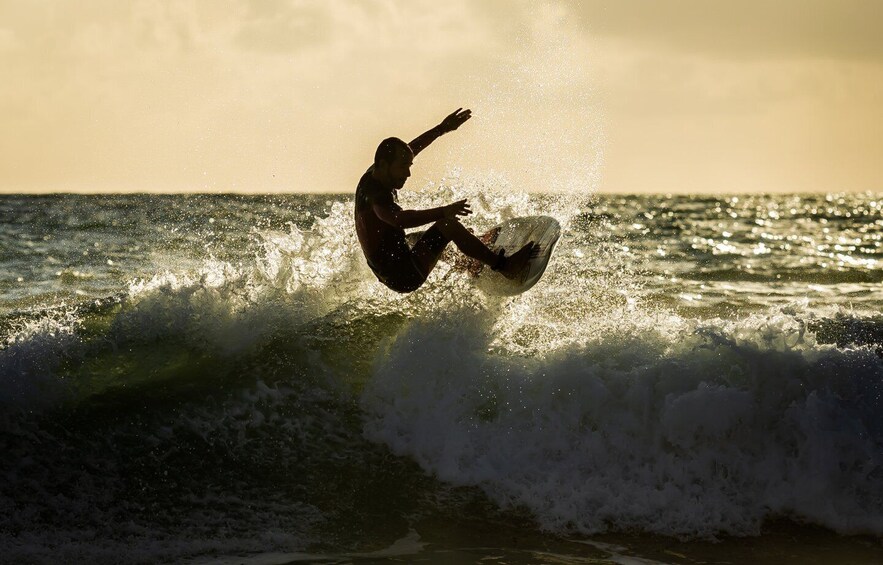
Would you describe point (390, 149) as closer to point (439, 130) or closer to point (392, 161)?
point (392, 161)

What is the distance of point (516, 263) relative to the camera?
9.30 metres

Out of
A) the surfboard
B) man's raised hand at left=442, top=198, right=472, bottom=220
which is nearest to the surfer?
the surfboard

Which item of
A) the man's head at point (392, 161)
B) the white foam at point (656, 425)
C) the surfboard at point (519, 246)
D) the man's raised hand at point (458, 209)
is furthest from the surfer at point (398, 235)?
the white foam at point (656, 425)

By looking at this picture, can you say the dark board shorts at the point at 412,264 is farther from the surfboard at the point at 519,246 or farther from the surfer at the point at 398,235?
Answer: the surfboard at the point at 519,246

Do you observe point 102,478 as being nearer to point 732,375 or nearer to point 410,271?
point 410,271

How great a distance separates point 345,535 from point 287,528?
0.43 meters

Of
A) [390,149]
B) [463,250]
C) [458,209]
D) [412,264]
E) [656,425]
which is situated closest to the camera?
[656,425]

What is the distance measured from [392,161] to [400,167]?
0.09 m

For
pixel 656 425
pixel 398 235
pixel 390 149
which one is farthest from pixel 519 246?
pixel 656 425

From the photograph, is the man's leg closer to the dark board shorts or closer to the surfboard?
the dark board shorts

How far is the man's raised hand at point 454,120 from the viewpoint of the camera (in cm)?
968

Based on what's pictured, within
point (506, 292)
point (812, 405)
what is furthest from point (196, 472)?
point (812, 405)

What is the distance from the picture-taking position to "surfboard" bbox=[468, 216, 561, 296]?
9.45 m

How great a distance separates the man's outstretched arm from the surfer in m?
0.26
